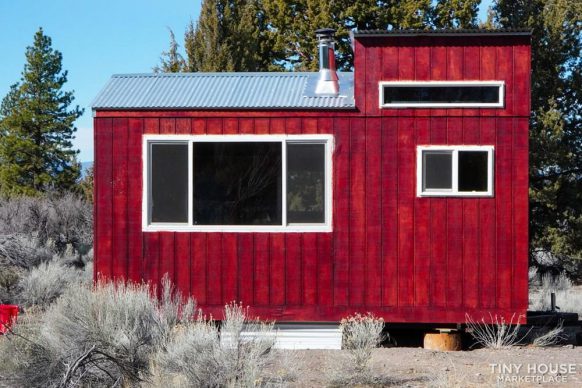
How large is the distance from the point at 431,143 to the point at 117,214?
3832 millimetres

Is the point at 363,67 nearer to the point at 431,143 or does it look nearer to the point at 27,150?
the point at 431,143

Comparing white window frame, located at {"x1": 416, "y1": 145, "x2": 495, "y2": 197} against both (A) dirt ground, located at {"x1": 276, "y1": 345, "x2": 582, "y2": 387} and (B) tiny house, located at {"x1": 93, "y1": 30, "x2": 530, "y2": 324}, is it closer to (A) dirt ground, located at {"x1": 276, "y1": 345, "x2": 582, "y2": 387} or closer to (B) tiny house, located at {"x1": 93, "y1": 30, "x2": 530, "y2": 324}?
(B) tiny house, located at {"x1": 93, "y1": 30, "x2": 530, "y2": 324}

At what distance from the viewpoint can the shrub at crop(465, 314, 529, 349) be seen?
1017cm

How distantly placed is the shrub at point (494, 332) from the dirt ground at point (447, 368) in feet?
0.41

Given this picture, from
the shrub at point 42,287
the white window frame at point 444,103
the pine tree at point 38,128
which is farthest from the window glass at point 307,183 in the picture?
the pine tree at point 38,128

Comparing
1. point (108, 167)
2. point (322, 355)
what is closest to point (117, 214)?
point (108, 167)

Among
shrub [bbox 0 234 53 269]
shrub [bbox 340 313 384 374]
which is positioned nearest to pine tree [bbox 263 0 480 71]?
shrub [bbox 0 234 53 269]

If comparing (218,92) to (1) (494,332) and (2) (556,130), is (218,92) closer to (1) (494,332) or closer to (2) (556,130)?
(1) (494,332)

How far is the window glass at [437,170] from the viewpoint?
10258 millimetres

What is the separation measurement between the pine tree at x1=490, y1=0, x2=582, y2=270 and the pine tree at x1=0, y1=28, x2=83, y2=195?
69.2ft

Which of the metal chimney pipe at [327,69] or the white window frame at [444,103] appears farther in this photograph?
the metal chimney pipe at [327,69]

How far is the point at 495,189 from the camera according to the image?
33.4 feet

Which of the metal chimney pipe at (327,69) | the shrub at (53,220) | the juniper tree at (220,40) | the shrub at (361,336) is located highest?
the juniper tree at (220,40)

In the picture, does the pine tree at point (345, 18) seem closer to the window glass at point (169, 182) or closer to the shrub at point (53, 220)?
the shrub at point (53, 220)
